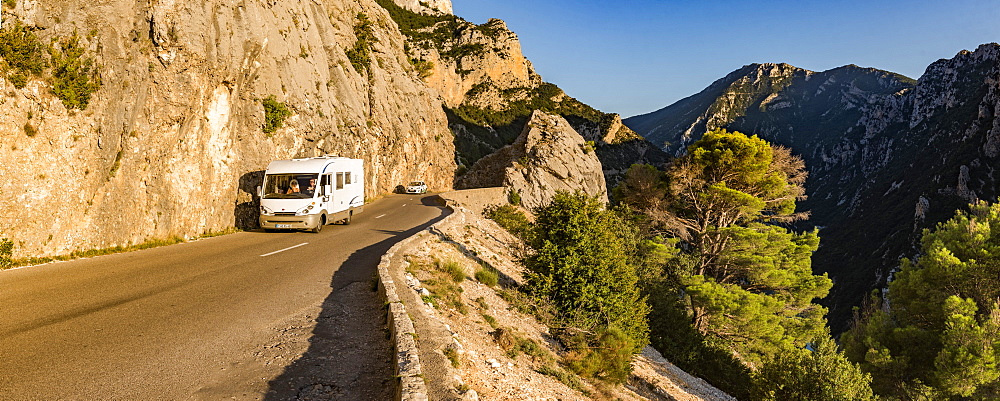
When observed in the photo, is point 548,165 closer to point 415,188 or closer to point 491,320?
point 415,188

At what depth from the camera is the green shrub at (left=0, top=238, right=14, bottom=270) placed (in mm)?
9492

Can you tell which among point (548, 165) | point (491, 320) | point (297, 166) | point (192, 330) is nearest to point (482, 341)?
point (491, 320)

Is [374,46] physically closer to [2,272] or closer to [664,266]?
[664,266]

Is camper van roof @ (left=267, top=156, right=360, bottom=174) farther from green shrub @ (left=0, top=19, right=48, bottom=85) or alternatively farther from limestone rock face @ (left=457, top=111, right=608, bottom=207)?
limestone rock face @ (left=457, top=111, right=608, bottom=207)

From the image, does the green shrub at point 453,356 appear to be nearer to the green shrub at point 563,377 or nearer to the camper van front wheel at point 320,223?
the green shrub at point 563,377

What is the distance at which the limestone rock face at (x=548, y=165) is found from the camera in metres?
38.2

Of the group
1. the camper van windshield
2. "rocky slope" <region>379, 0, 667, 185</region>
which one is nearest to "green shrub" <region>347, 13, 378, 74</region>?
the camper van windshield

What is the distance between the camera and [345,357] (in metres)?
5.91

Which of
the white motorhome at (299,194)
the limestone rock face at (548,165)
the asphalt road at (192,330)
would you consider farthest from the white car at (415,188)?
the asphalt road at (192,330)

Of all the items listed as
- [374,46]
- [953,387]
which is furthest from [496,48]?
[953,387]

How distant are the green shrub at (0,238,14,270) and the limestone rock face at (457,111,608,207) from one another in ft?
96.8

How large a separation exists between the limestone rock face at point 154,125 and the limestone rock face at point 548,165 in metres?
17.5

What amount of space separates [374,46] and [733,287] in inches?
1580

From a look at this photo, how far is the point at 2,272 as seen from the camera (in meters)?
8.98
